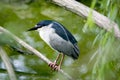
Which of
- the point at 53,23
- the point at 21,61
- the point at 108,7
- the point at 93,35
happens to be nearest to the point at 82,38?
the point at 93,35

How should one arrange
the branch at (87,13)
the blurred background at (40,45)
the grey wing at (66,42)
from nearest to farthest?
the branch at (87,13), the grey wing at (66,42), the blurred background at (40,45)

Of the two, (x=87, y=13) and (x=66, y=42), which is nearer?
(x=87, y=13)

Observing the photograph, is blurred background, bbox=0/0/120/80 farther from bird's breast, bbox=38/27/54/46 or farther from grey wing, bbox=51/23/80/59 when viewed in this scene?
bird's breast, bbox=38/27/54/46

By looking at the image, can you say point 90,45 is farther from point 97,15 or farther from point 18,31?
point 97,15

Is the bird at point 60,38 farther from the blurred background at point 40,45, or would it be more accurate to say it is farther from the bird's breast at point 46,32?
the blurred background at point 40,45

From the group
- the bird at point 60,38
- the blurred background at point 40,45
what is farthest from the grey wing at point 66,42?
the blurred background at point 40,45

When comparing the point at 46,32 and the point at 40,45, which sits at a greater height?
the point at 46,32

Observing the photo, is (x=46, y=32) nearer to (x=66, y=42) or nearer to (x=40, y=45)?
(x=66, y=42)

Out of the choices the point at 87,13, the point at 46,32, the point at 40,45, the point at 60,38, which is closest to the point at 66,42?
the point at 60,38

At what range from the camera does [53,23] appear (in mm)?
3459

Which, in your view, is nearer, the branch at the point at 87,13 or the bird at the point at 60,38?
the branch at the point at 87,13

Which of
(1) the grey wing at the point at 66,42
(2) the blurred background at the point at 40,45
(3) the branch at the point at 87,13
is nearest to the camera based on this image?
(3) the branch at the point at 87,13

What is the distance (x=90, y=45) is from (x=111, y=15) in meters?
2.51

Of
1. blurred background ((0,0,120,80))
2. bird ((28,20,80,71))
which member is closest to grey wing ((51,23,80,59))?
bird ((28,20,80,71))
